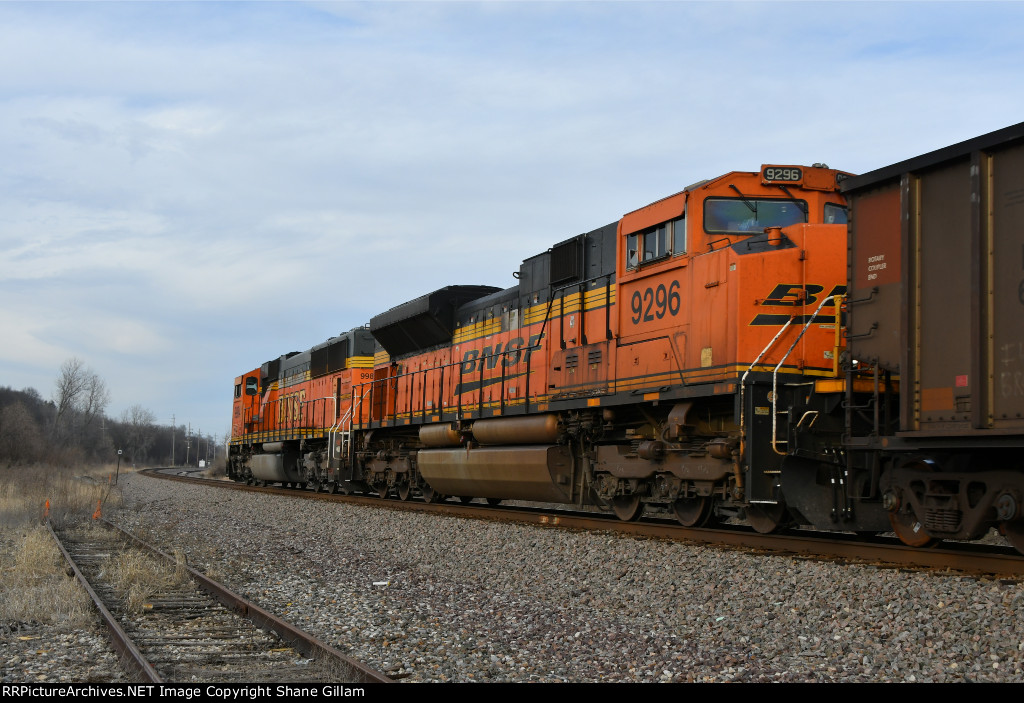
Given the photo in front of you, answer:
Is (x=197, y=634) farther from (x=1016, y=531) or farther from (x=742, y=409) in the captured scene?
(x=1016, y=531)

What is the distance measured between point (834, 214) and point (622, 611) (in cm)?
540

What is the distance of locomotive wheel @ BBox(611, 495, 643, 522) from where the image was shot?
11.6m

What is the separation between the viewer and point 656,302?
10.8 meters

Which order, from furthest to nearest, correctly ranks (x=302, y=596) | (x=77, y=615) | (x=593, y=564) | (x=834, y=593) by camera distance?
1. (x=593, y=564)
2. (x=302, y=596)
3. (x=77, y=615)
4. (x=834, y=593)

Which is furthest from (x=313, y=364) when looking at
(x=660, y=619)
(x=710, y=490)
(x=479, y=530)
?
(x=660, y=619)

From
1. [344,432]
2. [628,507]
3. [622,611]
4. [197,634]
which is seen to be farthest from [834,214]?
[344,432]

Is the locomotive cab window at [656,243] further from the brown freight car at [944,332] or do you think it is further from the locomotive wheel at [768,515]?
the locomotive wheel at [768,515]

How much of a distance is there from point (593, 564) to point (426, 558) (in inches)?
88.0

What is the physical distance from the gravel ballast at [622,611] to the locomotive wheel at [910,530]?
1091 millimetres

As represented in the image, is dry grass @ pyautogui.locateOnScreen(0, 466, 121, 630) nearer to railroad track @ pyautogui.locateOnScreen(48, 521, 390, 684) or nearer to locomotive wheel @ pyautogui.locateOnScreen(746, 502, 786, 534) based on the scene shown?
railroad track @ pyautogui.locateOnScreen(48, 521, 390, 684)

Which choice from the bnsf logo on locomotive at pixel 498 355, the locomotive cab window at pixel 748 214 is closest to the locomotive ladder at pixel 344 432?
the bnsf logo on locomotive at pixel 498 355

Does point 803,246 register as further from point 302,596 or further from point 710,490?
point 302,596

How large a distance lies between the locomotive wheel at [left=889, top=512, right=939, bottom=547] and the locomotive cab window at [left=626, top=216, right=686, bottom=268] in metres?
3.75

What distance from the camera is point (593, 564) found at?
875 cm
